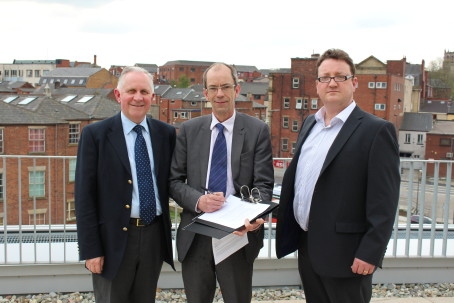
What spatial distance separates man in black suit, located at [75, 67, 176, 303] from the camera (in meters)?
2.63

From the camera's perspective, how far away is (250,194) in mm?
2688

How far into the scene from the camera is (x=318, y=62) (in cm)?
259

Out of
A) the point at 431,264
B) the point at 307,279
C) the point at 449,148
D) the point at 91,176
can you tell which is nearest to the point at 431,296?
the point at 431,264

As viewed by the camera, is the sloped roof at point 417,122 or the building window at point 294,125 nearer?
the sloped roof at point 417,122

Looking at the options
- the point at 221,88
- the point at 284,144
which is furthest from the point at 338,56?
the point at 284,144

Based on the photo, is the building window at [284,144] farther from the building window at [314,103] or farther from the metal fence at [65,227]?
the metal fence at [65,227]

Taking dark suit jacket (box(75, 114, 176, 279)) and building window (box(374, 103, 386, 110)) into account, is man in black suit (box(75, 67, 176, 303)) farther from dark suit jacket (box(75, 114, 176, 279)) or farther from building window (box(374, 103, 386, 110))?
building window (box(374, 103, 386, 110))

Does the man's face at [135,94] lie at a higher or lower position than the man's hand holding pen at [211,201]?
higher

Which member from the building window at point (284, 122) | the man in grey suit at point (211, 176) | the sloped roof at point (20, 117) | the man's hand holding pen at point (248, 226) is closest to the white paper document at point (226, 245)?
the man in grey suit at point (211, 176)

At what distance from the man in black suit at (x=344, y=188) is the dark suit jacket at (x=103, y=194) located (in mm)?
991

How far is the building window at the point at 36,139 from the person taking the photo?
25766 millimetres

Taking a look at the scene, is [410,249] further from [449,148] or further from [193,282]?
[449,148]

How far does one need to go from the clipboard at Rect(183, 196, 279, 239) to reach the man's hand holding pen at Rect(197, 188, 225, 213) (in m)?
0.06

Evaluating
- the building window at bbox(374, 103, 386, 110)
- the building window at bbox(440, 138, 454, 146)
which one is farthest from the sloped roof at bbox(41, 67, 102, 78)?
the building window at bbox(440, 138, 454, 146)
